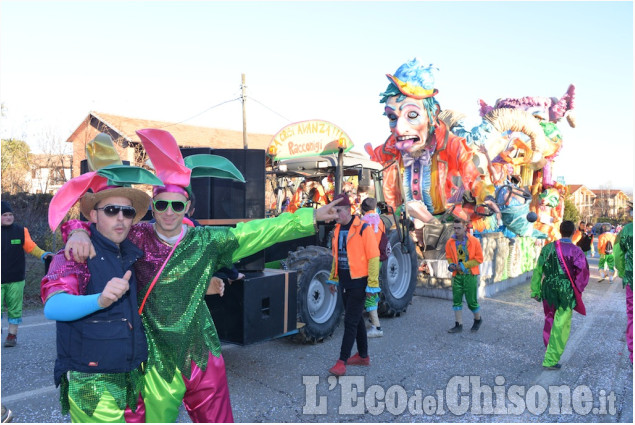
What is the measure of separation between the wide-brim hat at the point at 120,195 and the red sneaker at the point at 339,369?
9.04ft

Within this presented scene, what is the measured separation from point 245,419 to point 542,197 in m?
13.2

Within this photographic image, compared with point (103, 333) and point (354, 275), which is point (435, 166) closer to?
point (354, 275)

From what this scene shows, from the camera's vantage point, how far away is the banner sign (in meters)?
6.81

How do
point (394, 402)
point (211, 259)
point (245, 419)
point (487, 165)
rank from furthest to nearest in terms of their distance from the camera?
point (487, 165) → point (394, 402) → point (245, 419) → point (211, 259)

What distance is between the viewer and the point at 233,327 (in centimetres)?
414

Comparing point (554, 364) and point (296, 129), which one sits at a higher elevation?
point (296, 129)

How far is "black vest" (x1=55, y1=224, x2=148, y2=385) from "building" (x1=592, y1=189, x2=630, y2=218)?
5827 cm

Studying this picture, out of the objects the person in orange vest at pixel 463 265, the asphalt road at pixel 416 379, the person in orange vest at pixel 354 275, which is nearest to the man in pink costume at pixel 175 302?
the asphalt road at pixel 416 379

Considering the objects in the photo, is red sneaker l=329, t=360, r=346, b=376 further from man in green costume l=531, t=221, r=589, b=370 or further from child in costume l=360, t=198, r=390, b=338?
man in green costume l=531, t=221, r=589, b=370

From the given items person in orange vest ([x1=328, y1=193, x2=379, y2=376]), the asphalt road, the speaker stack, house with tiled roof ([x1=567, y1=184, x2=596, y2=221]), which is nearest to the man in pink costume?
the asphalt road

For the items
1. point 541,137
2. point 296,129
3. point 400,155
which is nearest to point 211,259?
point 296,129

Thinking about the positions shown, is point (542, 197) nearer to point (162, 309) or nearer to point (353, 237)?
point (353, 237)

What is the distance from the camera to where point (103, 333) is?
Answer: 211 centimetres

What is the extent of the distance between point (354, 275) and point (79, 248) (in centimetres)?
312
